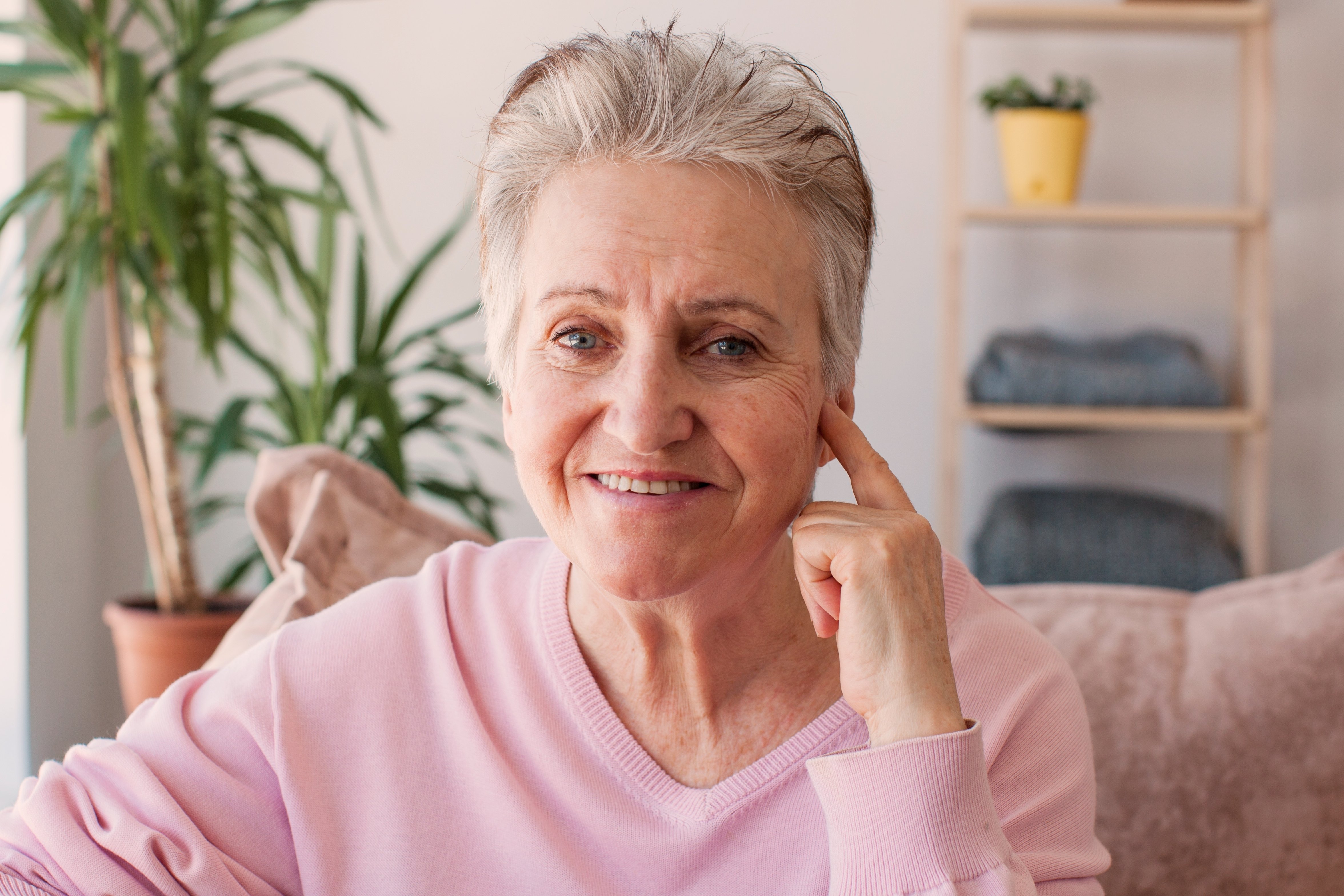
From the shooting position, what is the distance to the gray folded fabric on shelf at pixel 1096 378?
251 centimetres

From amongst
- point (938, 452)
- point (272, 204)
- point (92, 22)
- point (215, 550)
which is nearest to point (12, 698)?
point (215, 550)

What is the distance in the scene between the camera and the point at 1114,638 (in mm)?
1419

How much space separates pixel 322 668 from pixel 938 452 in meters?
1.82

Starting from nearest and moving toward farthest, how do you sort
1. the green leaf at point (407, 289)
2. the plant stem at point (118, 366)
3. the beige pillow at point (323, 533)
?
the beige pillow at point (323, 533) → the plant stem at point (118, 366) → the green leaf at point (407, 289)

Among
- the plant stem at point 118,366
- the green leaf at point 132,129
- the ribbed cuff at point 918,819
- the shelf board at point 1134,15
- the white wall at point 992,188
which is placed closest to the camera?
the ribbed cuff at point 918,819

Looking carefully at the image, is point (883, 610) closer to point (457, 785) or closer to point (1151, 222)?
point (457, 785)

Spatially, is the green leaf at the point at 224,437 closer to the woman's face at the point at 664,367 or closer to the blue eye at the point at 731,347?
the woman's face at the point at 664,367

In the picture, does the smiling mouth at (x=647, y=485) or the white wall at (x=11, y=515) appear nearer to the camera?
the smiling mouth at (x=647, y=485)

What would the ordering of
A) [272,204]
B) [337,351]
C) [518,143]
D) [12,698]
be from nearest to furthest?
[518,143] → [272,204] → [12,698] → [337,351]

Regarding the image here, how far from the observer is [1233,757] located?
131cm

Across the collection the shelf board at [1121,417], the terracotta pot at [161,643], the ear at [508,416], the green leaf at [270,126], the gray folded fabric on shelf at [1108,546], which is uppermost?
the green leaf at [270,126]

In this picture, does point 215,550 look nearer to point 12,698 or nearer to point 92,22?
point 12,698

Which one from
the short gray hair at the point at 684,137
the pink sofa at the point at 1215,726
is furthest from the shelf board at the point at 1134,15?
the short gray hair at the point at 684,137

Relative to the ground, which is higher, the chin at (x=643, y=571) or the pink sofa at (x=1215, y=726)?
the chin at (x=643, y=571)
